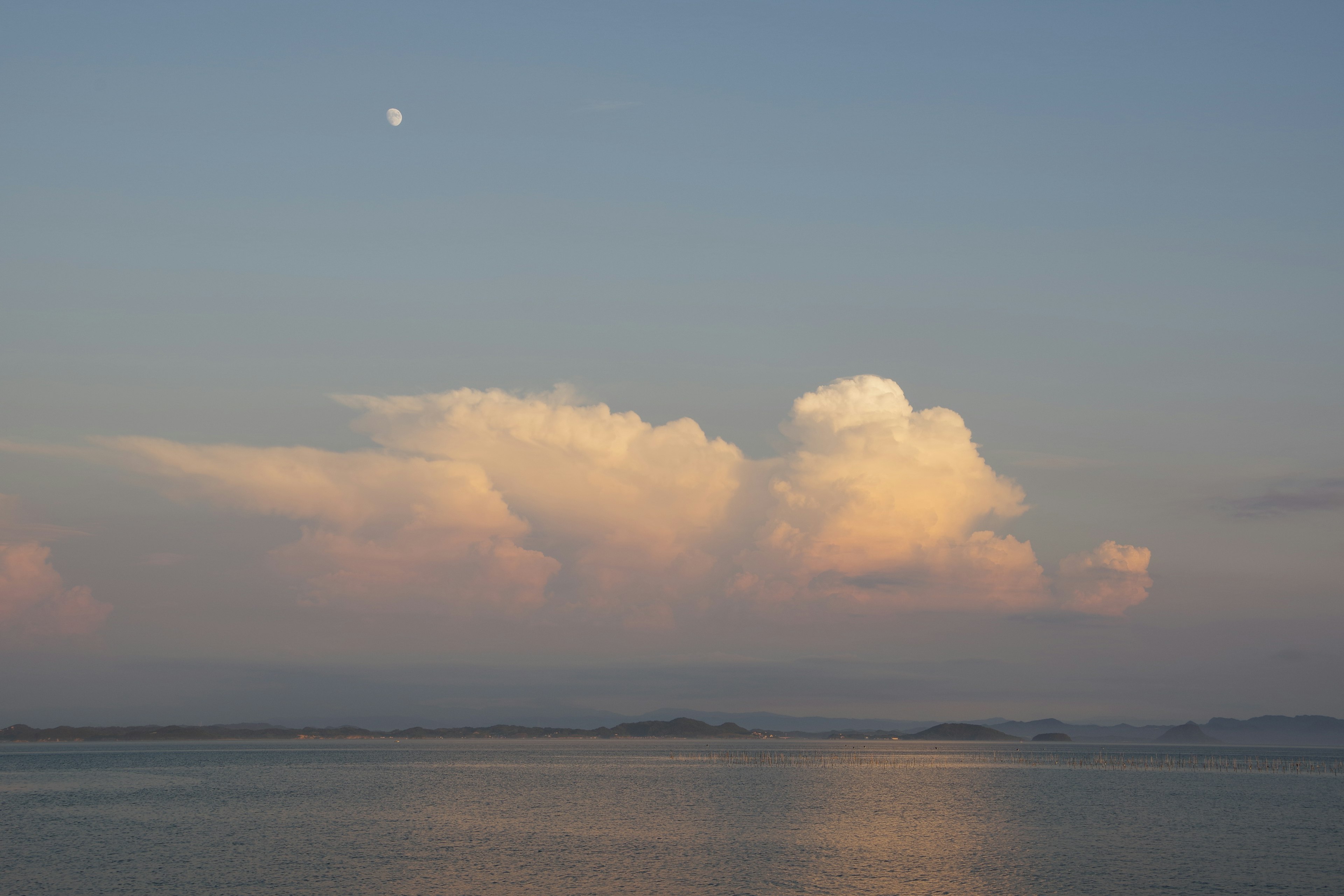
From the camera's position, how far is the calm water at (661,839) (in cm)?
5925

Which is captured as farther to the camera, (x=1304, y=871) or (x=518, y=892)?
(x=1304, y=871)

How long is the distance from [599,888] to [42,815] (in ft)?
237

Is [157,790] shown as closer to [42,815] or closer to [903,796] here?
[42,815]

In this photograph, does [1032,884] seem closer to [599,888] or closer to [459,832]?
[599,888]

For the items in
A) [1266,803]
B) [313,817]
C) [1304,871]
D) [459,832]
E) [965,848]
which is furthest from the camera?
[1266,803]

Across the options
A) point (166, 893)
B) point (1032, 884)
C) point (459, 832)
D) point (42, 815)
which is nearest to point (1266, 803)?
point (1032, 884)

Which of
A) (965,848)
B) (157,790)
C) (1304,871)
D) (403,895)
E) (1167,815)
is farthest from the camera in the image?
(157,790)

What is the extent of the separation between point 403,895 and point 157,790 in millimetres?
99225

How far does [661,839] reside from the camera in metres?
78.2

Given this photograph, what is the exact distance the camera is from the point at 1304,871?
65312 millimetres

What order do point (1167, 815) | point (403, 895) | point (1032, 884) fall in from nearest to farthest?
1. point (403, 895)
2. point (1032, 884)
3. point (1167, 815)

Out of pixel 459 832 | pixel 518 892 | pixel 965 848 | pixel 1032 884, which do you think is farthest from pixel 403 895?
pixel 965 848

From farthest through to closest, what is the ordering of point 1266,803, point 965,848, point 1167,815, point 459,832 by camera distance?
point 1266,803
point 1167,815
point 459,832
point 965,848

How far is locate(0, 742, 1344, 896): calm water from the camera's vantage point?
59250 mm
